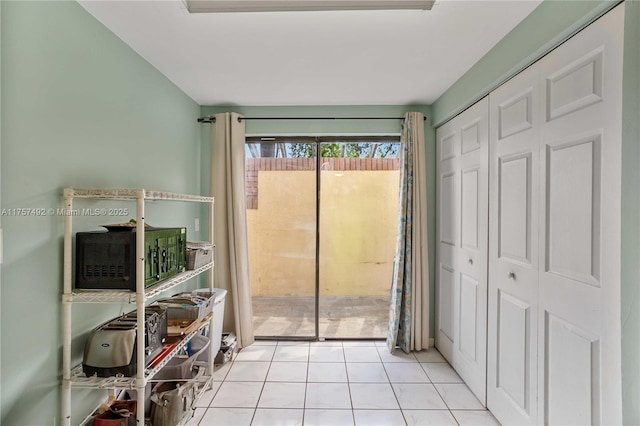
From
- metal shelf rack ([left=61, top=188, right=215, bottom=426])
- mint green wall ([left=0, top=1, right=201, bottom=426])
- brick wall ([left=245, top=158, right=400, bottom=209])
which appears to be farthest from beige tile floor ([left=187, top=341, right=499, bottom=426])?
brick wall ([left=245, top=158, right=400, bottom=209])

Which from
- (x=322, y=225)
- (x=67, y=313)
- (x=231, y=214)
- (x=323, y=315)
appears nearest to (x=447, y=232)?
(x=322, y=225)

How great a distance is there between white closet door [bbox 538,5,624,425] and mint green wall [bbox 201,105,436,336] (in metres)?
1.44

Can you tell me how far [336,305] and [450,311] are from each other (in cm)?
113

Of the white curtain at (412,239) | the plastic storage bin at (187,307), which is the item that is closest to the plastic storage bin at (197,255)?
the plastic storage bin at (187,307)

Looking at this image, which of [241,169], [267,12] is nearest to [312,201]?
[241,169]

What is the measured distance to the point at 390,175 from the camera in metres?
3.11

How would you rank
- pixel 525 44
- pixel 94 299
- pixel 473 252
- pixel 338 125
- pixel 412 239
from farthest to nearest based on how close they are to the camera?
pixel 338 125
pixel 412 239
pixel 473 252
pixel 525 44
pixel 94 299

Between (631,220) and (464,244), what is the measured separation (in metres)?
1.28

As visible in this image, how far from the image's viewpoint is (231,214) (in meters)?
2.84

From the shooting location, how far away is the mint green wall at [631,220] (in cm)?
106

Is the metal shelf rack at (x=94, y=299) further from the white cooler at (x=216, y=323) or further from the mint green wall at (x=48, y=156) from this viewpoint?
the white cooler at (x=216, y=323)

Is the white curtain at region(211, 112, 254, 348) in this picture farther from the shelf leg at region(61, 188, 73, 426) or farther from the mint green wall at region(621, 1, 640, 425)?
the mint green wall at region(621, 1, 640, 425)

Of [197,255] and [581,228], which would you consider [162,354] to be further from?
[581,228]

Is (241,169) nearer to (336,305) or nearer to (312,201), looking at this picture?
(312,201)
